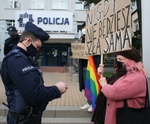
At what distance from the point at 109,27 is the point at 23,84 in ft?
5.50

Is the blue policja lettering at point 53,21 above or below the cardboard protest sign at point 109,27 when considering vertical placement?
above

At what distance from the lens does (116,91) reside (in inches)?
101

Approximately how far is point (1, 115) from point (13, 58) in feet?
12.7

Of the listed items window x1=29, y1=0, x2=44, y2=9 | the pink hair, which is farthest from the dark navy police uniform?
window x1=29, y1=0, x2=44, y2=9

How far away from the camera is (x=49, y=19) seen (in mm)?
20547

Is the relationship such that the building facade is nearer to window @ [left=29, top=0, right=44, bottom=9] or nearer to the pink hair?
window @ [left=29, top=0, right=44, bottom=9]

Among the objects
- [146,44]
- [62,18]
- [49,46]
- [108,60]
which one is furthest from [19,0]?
[146,44]

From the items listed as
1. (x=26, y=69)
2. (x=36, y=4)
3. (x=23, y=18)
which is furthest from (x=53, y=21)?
(x=26, y=69)

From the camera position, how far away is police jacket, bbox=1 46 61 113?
2.09 metres

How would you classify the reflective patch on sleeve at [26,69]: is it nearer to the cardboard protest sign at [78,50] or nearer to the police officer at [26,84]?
the police officer at [26,84]

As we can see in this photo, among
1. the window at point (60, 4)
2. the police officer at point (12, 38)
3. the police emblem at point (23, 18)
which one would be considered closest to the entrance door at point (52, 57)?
the window at point (60, 4)

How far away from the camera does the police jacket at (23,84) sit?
209 centimetres

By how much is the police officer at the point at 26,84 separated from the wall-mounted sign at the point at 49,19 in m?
17.8

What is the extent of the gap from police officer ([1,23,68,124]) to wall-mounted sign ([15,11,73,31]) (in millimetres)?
17787
